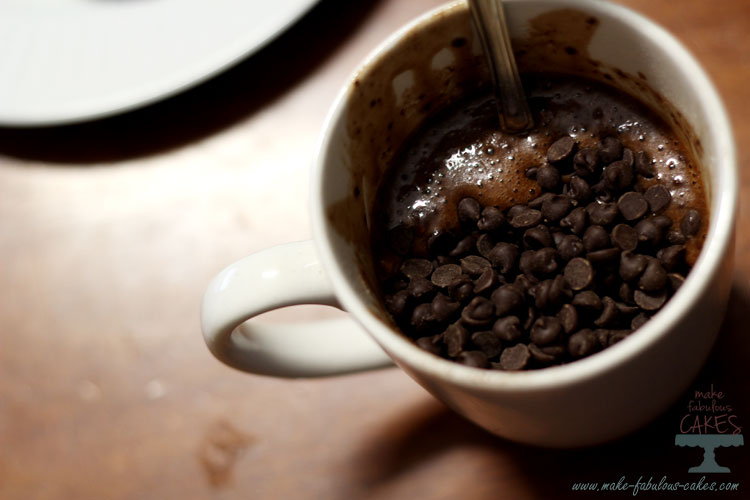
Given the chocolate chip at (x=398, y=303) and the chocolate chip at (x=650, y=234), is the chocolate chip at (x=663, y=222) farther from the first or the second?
the chocolate chip at (x=398, y=303)

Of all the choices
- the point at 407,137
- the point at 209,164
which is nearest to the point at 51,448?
the point at 209,164

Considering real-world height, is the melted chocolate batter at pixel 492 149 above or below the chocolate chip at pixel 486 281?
above

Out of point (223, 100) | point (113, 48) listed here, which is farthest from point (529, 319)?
point (113, 48)

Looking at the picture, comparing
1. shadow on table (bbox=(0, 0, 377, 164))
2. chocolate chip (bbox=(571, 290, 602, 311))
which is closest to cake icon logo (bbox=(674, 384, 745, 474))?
chocolate chip (bbox=(571, 290, 602, 311))

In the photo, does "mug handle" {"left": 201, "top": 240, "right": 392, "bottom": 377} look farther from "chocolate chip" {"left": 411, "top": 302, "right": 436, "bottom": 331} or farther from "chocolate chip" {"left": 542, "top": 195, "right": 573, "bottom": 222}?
"chocolate chip" {"left": 542, "top": 195, "right": 573, "bottom": 222}

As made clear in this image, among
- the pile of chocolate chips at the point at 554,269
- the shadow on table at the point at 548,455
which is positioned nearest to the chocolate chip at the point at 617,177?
the pile of chocolate chips at the point at 554,269

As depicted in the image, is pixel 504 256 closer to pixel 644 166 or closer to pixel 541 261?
pixel 541 261
